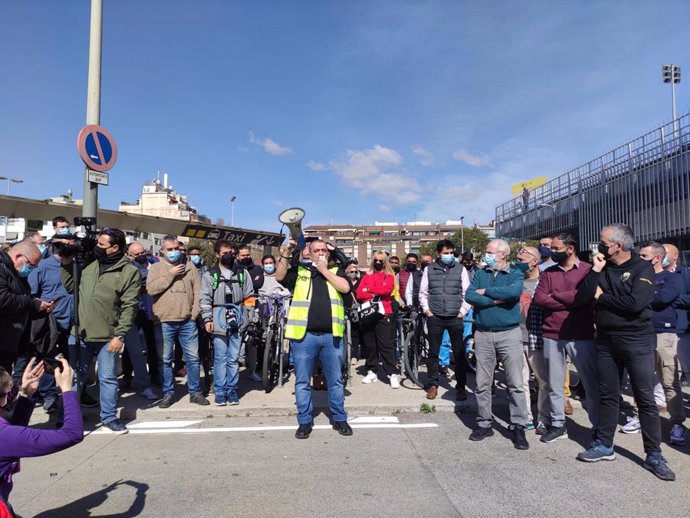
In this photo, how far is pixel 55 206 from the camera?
10250mm

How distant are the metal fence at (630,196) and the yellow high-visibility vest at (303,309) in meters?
20.5

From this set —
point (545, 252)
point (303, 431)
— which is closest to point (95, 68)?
point (303, 431)

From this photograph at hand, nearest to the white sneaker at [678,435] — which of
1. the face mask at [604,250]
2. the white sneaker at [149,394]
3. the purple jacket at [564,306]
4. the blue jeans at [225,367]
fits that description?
the purple jacket at [564,306]

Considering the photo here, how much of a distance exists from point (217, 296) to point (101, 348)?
4.72 ft

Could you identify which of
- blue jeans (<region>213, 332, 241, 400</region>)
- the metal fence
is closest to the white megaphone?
blue jeans (<region>213, 332, 241, 400</region>)

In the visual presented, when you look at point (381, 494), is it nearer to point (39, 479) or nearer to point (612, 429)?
point (612, 429)

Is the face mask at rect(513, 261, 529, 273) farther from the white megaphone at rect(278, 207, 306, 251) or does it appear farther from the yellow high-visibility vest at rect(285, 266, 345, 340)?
the white megaphone at rect(278, 207, 306, 251)

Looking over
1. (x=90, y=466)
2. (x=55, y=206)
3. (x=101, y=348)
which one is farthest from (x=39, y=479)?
(x=55, y=206)

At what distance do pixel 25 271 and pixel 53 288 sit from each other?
0.47 meters

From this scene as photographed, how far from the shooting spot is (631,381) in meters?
4.16

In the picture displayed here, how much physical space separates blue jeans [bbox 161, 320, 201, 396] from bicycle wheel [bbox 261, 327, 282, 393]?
2.98 ft

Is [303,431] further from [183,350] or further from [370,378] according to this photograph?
[370,378]

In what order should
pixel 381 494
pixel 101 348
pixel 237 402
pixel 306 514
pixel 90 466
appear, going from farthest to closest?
pixel 237 402 < pixel 101 348 < pixel 90 466 < pixel 381 494 < pixel 306 514

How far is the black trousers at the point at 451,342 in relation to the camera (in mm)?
6113
